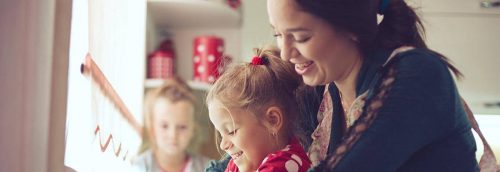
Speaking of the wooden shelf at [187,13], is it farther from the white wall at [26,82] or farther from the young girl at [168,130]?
the white wall at [26,82]

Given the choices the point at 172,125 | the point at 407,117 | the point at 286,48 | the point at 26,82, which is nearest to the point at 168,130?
the point at 172,125

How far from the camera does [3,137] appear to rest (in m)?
0.79

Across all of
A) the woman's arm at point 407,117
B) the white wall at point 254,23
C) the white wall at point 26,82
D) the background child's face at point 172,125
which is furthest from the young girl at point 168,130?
the woman's arm at point 407,117

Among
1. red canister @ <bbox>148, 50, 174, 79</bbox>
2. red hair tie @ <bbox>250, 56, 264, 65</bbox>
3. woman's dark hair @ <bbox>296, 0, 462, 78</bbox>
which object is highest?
woman's dark hair @ <bbox>296, 0, 462, 78</bbox>

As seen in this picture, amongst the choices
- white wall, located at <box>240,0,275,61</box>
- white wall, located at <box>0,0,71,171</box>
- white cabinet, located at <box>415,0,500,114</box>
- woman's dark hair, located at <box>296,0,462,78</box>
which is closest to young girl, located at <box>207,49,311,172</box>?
woman's dark hair, located at <box>296,0,462,78</box>

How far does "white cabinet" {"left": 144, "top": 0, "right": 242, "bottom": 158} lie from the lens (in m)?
1.44

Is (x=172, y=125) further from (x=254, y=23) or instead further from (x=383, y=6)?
(x=383, y=6)

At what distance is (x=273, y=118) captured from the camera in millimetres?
768

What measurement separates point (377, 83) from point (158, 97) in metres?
0.92

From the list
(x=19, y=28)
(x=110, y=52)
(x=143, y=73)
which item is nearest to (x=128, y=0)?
(x=110, y=52)

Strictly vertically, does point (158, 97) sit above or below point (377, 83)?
below

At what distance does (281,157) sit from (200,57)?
2.63 ft

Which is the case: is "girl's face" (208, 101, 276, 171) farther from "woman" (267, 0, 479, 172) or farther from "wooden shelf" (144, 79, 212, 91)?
"wooden shelf" (144, 79, 212, 91)

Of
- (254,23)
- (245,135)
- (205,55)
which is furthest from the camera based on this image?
(254,23)
